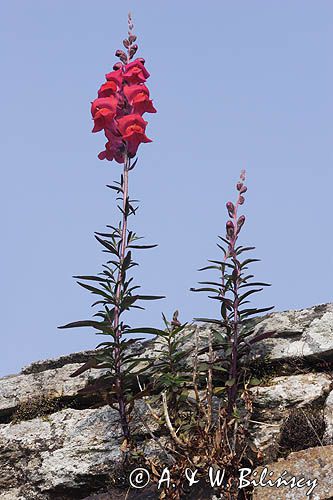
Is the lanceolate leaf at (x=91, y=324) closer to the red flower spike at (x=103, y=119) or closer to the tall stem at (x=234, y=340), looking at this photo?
the tall stem at (x=234, y=340)

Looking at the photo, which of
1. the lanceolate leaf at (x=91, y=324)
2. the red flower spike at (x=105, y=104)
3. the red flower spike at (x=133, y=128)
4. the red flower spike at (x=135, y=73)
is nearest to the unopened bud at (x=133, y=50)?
the red flower spike at (x=135, y=73)

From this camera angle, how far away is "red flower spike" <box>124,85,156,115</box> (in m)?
6.37

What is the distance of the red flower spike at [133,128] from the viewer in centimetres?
627

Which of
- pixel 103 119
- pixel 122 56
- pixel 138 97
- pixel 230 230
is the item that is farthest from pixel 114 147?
pixel 230 230

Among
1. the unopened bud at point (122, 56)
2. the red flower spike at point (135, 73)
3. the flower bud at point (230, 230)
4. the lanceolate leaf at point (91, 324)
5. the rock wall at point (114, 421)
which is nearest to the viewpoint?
the rock wall at point (114, 421)

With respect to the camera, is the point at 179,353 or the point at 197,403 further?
the point at 179,353

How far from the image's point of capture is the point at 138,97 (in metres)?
6.36

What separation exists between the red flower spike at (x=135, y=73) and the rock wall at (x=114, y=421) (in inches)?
68.7

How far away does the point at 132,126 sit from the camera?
6273 mm

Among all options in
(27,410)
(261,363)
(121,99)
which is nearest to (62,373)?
(27,410)

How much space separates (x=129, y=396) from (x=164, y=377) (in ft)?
1.12

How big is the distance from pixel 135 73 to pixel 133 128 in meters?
0.43

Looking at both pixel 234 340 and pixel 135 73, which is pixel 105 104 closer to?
pixel 135 73

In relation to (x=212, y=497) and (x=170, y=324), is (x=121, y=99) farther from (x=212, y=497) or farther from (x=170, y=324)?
(x=212, y=497)
